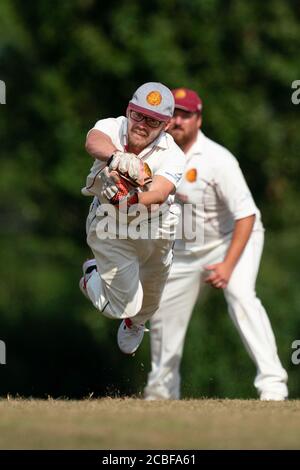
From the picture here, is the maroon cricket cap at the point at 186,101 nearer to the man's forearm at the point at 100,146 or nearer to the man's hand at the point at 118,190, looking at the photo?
the man's forearm at the point at 100,146

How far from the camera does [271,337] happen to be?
1188 centimetres

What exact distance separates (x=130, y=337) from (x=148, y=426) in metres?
2.56

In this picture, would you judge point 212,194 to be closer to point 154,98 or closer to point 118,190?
point 154,98

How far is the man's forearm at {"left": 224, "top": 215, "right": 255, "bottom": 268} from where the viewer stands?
1177 cm

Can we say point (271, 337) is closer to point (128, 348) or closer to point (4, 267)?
point (128, 348)

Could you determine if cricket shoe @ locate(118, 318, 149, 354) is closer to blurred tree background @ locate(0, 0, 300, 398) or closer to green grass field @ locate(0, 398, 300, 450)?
green grass field @ locate(0, 398, 300, 450)

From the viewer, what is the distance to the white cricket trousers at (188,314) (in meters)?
11.8

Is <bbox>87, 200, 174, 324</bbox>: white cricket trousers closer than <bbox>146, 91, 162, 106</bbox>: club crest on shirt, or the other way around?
<bbox>146, 91, 162, 106</bbox>: club crest on shirt

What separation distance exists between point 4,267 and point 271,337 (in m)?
7.62

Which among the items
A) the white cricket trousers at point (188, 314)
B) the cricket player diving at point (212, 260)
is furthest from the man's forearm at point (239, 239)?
the white cricket trousers at point (188, 314)

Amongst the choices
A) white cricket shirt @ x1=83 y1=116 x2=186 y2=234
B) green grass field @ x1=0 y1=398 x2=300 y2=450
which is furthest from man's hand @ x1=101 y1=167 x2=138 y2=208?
green grass field @ x1=0 y1=398 x2=300 y2=450

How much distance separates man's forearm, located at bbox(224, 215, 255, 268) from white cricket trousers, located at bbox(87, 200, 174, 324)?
1270 mm

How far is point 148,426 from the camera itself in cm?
845

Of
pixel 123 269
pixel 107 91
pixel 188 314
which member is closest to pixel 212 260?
pixel 188 314
